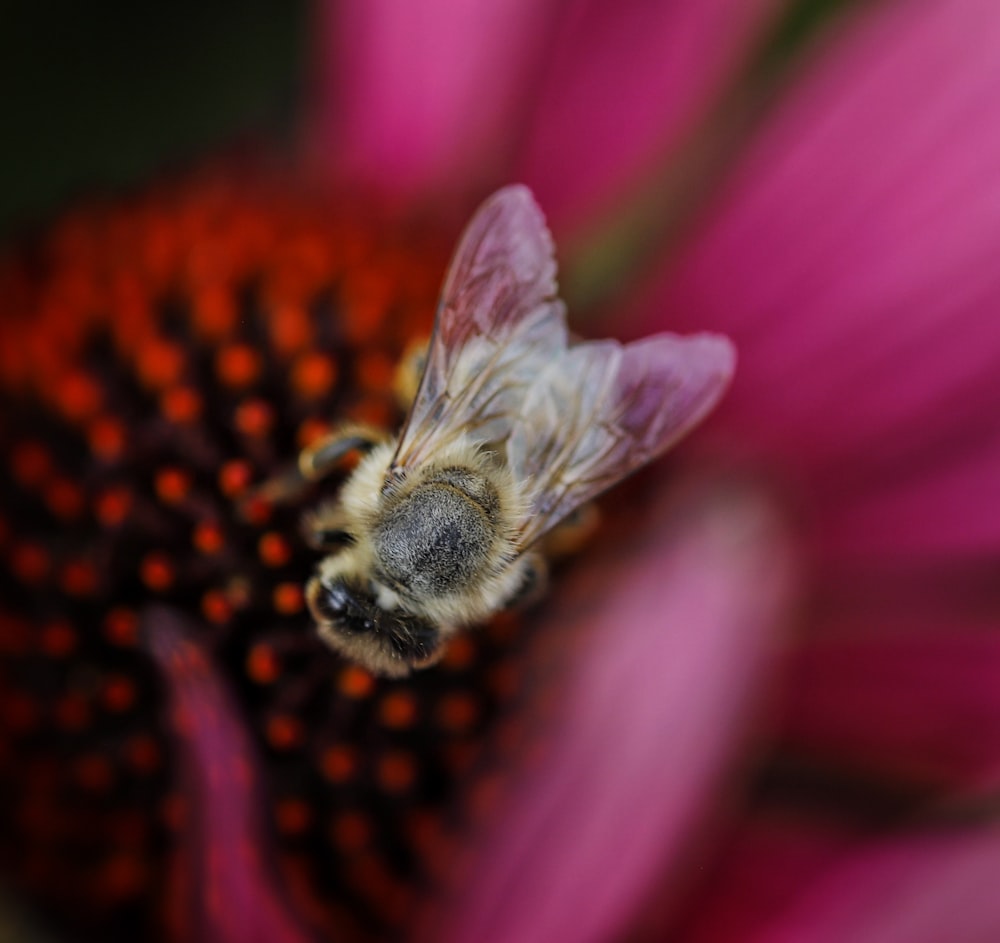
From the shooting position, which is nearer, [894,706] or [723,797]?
[723,797]

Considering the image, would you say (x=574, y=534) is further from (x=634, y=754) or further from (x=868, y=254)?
(x=868, y=254)

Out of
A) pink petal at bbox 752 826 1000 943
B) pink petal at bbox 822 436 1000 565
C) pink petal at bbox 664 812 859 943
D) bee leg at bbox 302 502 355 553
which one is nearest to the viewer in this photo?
pink petal at bbox 752 826 1000 943

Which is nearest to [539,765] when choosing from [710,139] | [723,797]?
[723,797]

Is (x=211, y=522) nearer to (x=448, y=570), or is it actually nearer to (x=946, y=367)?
(x=448, y=570)

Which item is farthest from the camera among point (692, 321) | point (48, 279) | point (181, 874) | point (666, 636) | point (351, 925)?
point (692, 321)

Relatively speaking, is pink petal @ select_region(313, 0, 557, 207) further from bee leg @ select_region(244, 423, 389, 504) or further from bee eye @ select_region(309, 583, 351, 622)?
bee eye @ select_region(309, 583, 351, 622)

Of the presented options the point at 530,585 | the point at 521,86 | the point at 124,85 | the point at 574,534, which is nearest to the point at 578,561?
the point at 574,534

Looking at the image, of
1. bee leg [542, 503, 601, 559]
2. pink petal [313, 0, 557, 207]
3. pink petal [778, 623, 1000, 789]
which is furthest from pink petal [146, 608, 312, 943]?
pink petal [313, 0, 557, 207]

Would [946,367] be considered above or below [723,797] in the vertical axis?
above
